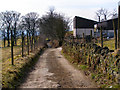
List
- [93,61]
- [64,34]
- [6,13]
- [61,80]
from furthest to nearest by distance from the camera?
[6,13] < [64,34] < [93,61] < [61,80]

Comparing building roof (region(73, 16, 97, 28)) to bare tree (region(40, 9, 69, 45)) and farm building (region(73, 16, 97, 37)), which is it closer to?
farm building (region(73, 16, 97, 37))

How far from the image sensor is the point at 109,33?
126 feet

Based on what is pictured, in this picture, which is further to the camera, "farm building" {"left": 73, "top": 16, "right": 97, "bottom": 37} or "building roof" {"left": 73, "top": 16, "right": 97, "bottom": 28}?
"building roof" {"left": 73, "top": 16, "right": 97, "bottom": 28}

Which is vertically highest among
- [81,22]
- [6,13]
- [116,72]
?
[6,13]

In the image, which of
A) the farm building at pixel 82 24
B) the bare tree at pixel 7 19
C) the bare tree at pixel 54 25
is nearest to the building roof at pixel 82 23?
the farm building at pixel 82 24

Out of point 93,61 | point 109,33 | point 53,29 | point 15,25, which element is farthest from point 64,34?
point 93,61

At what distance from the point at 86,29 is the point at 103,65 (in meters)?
38.5

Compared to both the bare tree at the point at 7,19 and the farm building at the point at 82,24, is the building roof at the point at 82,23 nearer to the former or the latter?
the farm building at the point at 82,24

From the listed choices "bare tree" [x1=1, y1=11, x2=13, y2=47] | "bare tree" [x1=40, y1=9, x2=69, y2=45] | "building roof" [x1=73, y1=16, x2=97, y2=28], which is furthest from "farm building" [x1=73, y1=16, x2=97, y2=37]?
"bare tree" [x1=1, y1=11, x2=13, y2=47]

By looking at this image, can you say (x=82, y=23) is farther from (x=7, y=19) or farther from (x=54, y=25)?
(x=7, y=19)

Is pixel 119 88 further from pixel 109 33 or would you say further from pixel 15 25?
pixel 15 25

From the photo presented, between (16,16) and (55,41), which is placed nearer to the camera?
(55,41)

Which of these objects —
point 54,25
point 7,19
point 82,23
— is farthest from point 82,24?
point 7,19

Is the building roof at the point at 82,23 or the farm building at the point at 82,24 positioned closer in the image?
the farm building at the point at 82,24
